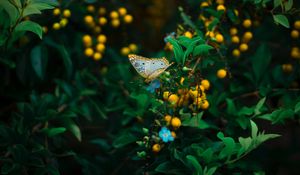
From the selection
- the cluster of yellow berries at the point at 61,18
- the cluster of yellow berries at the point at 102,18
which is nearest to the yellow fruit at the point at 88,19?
the cluster of yellow berries at the point at 102,18

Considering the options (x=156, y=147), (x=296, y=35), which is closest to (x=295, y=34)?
(x=296, y=35)

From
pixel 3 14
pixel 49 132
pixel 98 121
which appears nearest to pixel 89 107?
pixel 98 121

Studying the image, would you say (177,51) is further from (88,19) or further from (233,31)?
(88,19)

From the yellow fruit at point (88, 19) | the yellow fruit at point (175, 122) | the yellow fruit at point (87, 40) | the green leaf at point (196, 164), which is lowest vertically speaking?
the green leaf at point (196, 164)

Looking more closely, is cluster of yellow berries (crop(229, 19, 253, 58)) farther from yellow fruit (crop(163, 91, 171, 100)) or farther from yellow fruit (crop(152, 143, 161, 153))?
yellow fruit (crop(152, 143, 161, 153))

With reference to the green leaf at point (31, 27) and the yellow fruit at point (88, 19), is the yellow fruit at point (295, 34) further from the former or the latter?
the green leaf at point (31, 27)
